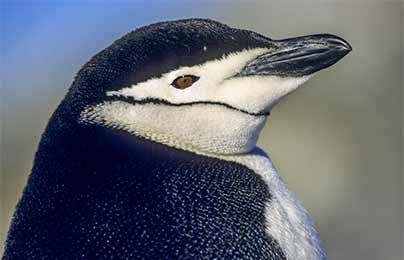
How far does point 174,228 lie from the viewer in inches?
49.0

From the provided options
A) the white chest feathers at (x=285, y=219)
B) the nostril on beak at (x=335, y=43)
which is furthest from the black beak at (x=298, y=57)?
the white chest feathers at (x=285, y=219)

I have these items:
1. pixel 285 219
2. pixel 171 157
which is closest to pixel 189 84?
pixel 171 157

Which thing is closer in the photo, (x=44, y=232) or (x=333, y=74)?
(x=44, y=232)

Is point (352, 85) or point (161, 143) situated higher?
point (161, 143)

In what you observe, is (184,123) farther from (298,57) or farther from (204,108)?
(298,57)

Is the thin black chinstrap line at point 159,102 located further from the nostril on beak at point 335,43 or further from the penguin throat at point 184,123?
the nostril on beak at point 335,43

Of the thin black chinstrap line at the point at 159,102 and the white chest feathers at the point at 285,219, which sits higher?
the thin black chinstrap line at the point at 159,102

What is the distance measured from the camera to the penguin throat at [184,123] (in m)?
1.33

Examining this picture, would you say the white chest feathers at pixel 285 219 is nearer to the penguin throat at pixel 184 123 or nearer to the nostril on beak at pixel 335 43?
the penguin throat at pixel 184 123

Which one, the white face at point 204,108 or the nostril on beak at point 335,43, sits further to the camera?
the nostril on beak at point 335,43

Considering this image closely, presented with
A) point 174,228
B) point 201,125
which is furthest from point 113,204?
point 201,125

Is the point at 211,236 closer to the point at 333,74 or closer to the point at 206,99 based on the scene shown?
the point at 206,99

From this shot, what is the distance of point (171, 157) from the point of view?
1.32 m

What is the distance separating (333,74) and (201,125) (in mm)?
4247
